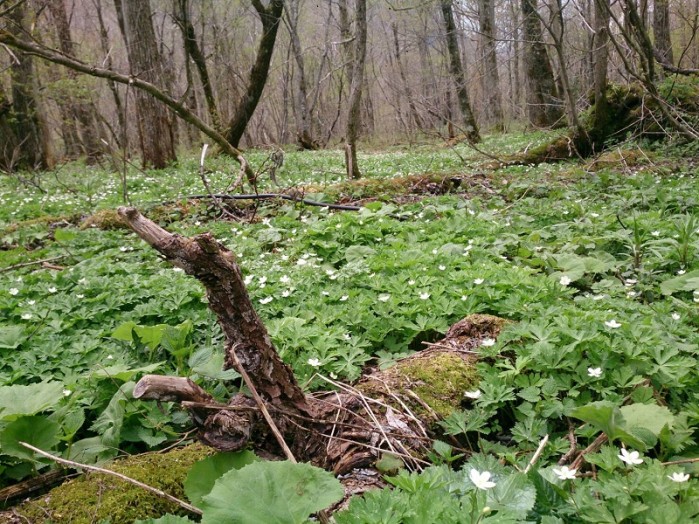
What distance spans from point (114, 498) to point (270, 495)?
630 millimetres

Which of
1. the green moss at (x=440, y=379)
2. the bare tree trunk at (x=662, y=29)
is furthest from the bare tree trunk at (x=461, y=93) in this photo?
the green moss at (x=440, y=379)

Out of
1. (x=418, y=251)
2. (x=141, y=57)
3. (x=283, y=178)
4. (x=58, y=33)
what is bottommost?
(x=418, y=251)

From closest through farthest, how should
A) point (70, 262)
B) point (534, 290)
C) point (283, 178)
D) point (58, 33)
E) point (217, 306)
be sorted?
point (217, 306)
point (534, 290)
point (70, 262)
point (283, 178)
point (58, 33)

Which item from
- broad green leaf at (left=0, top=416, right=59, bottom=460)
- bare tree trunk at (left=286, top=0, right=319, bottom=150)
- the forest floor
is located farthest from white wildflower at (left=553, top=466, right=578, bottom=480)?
bare tree trunk at (left=286, top=0, right=319, bottom=150)

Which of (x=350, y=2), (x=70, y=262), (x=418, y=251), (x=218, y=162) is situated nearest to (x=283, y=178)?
(x=218, y=162)

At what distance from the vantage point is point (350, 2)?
23.0 metres

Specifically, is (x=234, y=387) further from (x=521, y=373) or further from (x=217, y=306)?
(x=521, y=373)

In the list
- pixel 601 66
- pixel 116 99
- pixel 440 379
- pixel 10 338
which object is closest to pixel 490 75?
pixel 601 66

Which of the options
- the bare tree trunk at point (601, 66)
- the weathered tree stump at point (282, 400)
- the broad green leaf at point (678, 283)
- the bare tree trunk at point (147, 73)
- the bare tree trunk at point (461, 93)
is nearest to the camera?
the weathered tree stump at point (282, 400)

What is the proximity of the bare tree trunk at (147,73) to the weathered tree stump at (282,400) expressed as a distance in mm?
11443

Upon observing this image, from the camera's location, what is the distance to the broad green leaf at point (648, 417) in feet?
5.64

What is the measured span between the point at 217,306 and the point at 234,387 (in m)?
0.75

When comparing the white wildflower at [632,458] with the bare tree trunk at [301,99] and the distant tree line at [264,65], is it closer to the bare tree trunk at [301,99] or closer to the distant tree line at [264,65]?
the distant tree line at [264,65]

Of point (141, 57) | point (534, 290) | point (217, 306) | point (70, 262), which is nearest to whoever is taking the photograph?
point (217, 306)
